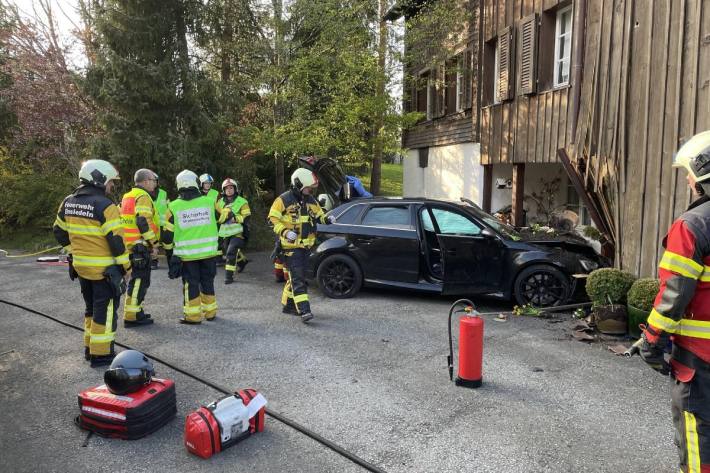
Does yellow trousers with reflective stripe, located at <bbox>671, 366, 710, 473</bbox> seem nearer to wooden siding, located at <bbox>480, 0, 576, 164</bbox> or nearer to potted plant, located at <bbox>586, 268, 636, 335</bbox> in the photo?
potted plant, located at <bbox>586, 268, 636, 335</bbox>

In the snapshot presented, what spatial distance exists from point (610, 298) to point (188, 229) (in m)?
5.07

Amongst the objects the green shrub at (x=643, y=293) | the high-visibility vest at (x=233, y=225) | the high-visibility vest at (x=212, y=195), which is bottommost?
the green shrub at (x=643, y=293)

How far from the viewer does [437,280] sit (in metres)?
7.27

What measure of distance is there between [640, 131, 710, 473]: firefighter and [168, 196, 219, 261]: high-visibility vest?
193 inches

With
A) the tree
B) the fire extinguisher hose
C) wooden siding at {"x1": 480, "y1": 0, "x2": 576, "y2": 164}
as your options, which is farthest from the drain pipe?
the tree

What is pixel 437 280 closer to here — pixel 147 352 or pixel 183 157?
pixel 147 352

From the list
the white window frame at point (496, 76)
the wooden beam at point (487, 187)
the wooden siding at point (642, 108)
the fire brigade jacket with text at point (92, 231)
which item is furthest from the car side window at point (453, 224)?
the wooden beam at point (487, 187)

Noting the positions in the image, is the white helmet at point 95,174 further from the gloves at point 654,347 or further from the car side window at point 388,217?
the gloves at point 654,347

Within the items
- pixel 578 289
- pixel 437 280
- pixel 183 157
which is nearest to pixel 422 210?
pixel 437 280

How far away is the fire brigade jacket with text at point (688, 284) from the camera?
99.3 inches

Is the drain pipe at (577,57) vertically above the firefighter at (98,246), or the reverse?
the drain pipe at (577,57)

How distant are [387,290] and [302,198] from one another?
Answer: 228cm

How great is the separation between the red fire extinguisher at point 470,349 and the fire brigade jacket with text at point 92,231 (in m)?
3.26

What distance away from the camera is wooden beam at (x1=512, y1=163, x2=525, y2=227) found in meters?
10.6
